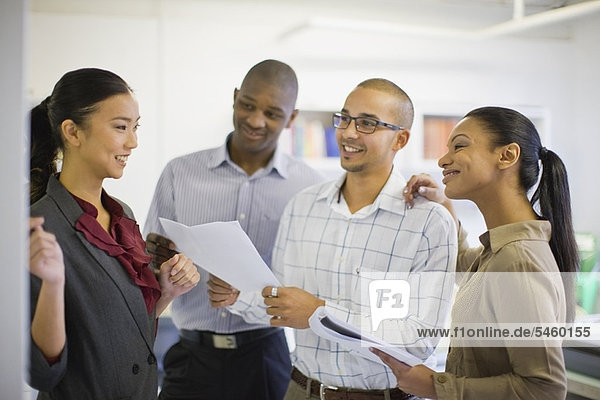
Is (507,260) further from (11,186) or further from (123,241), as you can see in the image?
(11,186)

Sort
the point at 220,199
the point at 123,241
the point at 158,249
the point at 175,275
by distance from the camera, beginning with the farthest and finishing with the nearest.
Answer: the point at 220,199 → the point at 158,249 → the point at 175,275 → the point at 123,241

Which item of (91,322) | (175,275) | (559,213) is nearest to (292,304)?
(175,275)

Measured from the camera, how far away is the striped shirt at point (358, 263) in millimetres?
1691

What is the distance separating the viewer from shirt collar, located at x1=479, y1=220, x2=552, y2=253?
57.1 inches

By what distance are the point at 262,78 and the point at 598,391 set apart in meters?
1.17

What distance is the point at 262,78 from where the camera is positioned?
195 centimetres

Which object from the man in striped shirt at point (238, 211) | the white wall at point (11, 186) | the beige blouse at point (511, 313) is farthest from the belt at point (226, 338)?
the white wall at point (11, 186)

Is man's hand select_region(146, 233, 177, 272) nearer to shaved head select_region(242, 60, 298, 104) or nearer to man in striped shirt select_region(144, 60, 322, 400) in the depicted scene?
man in striped shirt select_region(144, 60, 322, 400)

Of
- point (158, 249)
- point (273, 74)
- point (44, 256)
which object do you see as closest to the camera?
point (44, 256)

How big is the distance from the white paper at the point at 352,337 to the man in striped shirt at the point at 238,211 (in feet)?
1.68

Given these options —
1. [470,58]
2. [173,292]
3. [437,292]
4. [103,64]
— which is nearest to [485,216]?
[437,292]

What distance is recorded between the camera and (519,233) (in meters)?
1.45

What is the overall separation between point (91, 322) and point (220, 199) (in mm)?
757

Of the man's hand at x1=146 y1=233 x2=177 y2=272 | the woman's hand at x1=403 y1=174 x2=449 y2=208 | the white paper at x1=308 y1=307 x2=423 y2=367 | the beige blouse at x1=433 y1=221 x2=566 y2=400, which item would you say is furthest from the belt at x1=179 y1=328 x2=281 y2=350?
the beige blouse at x1=433 y1=221 x2=566 y2=400
